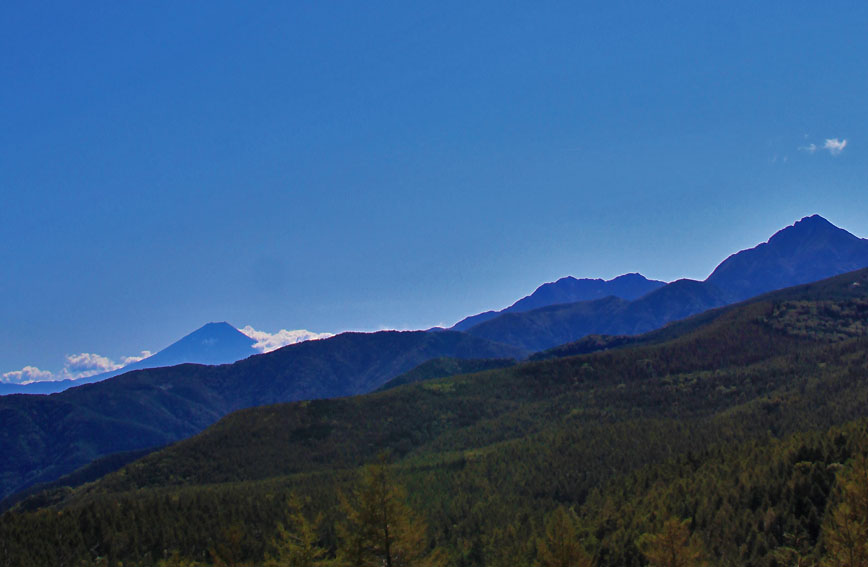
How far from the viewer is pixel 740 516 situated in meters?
76.9

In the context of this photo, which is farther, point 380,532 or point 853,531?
point 380,532

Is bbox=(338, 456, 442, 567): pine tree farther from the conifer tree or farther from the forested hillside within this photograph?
the conifer tree

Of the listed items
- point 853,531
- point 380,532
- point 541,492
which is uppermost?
point 380,532

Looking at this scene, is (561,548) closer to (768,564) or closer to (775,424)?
(768,564)

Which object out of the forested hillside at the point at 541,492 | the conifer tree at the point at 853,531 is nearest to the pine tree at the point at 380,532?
the forested hillside at the point at 541,492

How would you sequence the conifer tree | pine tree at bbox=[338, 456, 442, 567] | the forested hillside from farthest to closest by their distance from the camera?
the forested hillside
pine tree at bbox=[338, 456, 442, 567]
the conifer tree

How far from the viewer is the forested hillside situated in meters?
64.8

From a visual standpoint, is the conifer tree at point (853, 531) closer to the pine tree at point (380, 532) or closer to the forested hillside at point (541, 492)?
the forested hillside at point (541, 492)

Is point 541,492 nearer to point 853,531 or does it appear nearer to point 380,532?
point 853,531

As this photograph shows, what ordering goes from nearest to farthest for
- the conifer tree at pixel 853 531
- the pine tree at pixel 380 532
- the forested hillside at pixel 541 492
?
the conifer tree at pixel 853 531, the pine tree at pixel 380 532, the forested hillside at pixel 541 492

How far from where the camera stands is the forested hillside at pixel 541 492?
64812mm

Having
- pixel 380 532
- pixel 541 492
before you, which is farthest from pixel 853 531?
pixel 541 492

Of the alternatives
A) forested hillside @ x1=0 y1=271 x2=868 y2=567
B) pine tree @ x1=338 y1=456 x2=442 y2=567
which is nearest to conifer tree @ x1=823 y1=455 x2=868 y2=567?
forested hillside @ x1=0 y1=271 x2=868 y2=567

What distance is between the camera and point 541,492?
122000 mm
